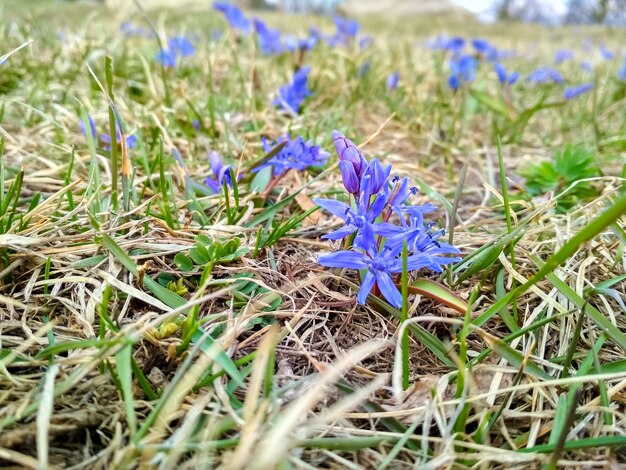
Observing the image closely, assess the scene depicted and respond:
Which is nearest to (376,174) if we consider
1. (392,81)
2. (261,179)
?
(261,179)

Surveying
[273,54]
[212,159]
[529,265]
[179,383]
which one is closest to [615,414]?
[529,265]

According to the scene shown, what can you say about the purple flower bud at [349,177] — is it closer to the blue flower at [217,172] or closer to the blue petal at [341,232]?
the blue petal at [341,232]

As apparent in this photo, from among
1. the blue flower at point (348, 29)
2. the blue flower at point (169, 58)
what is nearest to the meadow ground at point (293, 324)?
the blue flower at point (169, 58)

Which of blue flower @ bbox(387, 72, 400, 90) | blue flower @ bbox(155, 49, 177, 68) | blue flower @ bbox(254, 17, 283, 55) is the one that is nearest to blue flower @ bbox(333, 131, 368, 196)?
blue flower @ bbox(155, 49, 177, 68)

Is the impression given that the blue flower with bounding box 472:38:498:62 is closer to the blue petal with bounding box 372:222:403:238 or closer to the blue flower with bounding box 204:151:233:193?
the blue flower with bounding box 204:151:233:193

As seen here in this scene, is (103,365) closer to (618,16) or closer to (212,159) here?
(212,159)
